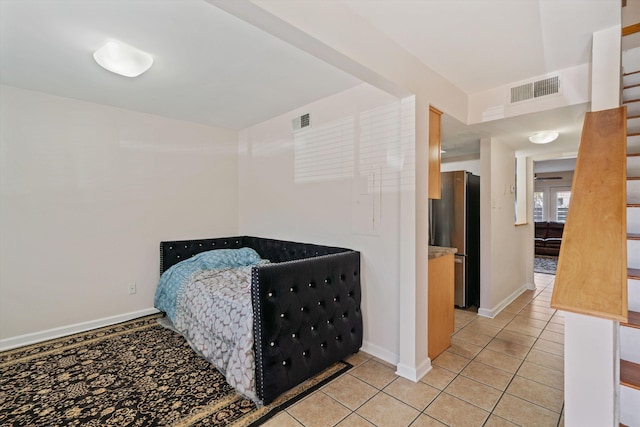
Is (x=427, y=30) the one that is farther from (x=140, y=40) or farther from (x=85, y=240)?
(x=85, y=240)

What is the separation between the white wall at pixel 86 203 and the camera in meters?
2.77

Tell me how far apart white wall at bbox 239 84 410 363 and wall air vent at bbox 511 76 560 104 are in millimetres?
1205

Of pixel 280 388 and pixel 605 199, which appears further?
pixel 280 388

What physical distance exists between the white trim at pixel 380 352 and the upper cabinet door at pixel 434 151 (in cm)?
137

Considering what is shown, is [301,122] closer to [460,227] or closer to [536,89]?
[536,89]

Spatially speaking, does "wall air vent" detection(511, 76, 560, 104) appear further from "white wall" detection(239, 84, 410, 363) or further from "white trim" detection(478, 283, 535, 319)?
"white trim" detection(478, 283, 535, 319)

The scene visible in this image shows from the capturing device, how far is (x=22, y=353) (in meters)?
2.61

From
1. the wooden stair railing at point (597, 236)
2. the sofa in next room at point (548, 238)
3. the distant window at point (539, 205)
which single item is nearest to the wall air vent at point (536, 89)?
the wooden stair railing at point (597, 236)

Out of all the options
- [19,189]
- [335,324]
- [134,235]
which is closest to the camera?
[335,324]

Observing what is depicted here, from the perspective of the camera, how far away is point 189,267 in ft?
10.7

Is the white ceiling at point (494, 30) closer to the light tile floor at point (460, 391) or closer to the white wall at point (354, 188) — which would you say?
the white wall at point (354, 188)

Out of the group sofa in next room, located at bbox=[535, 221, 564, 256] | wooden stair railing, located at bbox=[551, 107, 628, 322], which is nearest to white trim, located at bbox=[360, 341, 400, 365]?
wooden stair railing, located at bbox=[551, 107, 628, 322]

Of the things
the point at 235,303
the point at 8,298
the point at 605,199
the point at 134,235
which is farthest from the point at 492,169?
the point at 8,298

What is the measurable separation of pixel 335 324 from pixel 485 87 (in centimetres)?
257
